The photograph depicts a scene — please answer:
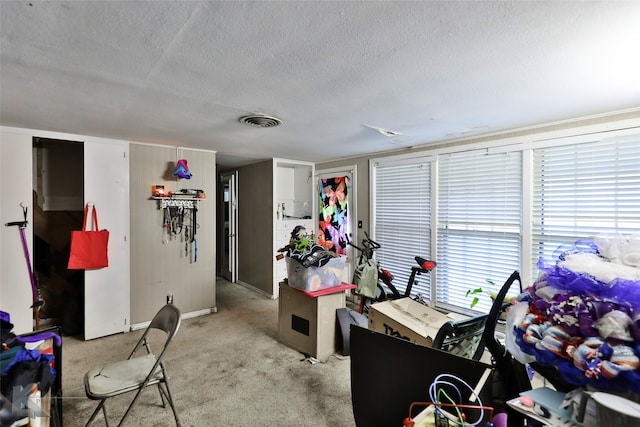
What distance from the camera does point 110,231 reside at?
3.31 metres

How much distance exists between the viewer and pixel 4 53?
1.44m

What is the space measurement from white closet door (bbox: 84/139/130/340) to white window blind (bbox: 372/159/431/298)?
318cm

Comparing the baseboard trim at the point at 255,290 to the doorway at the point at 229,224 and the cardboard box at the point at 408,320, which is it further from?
the cardboard box at the point at 408,320

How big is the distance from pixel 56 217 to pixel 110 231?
103 centimetres

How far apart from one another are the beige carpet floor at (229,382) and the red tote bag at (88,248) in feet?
2.79

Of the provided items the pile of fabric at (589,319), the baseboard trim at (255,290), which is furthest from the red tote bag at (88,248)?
the pile of fabric at (589,319)

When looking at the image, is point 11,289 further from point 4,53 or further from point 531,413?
point 531,413

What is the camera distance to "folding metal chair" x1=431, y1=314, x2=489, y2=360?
1.44 meters

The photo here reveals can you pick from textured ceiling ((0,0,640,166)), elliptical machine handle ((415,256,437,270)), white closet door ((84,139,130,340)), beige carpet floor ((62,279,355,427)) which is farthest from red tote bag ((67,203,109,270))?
elliptical machine handle ((415,256,437,270))

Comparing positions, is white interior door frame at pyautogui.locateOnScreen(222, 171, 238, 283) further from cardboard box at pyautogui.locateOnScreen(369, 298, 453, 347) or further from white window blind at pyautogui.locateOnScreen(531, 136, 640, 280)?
white window blind at pyautogui.locateOnScreen(531, 136, 640, 280)

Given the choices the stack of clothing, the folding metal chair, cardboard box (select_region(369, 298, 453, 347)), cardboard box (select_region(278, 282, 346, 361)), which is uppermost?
the stack of clothing

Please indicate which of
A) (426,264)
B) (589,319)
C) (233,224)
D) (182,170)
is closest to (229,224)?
(233,224)

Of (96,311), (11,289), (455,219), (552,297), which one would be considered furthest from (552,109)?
(11,289)

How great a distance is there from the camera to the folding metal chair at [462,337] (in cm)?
144
